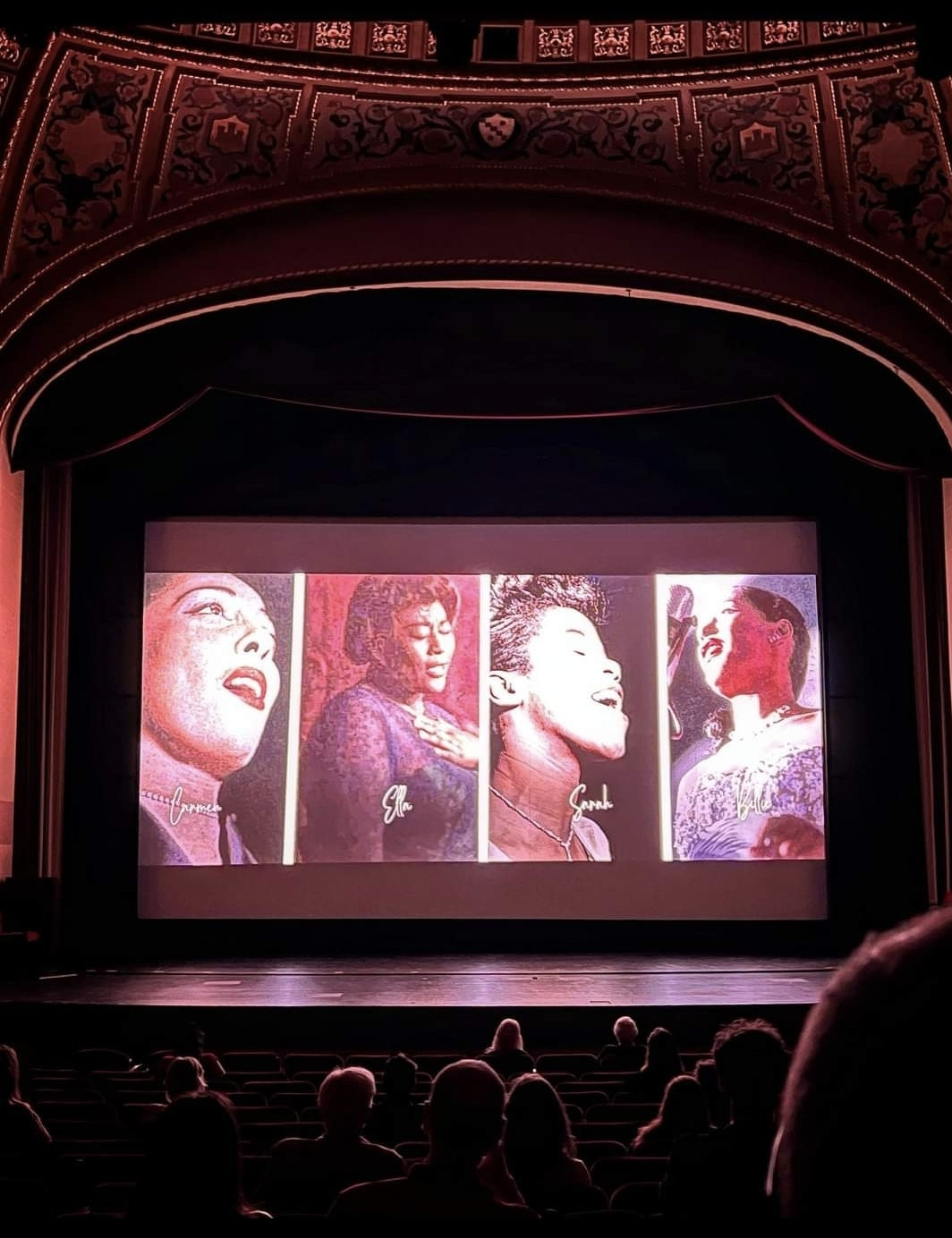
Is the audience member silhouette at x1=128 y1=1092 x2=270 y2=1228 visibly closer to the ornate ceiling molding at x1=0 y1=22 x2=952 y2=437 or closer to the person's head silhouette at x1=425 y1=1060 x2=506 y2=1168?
the person's head silhouette at x1=425 y1=1060 x2=506 y2=1168

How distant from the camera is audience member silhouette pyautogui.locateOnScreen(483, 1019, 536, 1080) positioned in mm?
5480

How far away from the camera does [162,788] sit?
1174cm

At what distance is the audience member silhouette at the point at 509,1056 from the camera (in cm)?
548

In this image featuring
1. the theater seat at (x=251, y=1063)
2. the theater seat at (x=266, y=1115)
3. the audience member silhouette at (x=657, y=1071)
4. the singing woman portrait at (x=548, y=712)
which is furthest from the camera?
the singing woman portrait at (x=548, y=712)

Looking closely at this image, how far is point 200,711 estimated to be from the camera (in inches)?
464

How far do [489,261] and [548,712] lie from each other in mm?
3675

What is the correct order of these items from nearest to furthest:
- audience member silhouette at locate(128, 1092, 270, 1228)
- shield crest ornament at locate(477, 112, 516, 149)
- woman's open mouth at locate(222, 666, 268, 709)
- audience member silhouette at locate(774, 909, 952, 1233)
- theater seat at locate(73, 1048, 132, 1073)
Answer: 1. audience member silhouette at locate(774, 909, 952, 1233)
2. audience member silhouette at locate(128, 1092, 270, 1228)
3. theater seat at locate(73, 1048, 132, 1073)
4. shield crest ornament at locate(477, 112, 516, 149)
5. woman's open mouth at locate(222, 666, 268, 709)

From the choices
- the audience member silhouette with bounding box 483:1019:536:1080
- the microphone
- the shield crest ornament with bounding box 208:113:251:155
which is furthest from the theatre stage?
the shield crest ornament with bounding box 208:113:251:155

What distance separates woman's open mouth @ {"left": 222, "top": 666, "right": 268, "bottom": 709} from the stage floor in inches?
82.9

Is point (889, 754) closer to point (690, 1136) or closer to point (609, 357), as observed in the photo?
point (609, 357)
